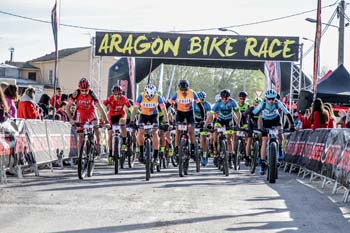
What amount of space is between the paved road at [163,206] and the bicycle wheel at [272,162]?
0.19m

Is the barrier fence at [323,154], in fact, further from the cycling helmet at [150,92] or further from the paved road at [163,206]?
the cycling helmet at [150,92]

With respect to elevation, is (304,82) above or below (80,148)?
above

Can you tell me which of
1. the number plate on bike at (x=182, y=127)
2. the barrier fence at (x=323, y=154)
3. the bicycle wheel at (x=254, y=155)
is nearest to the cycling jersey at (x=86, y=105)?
the number plate on bike at (x=182, y=127)

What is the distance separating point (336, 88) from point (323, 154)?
11723mm

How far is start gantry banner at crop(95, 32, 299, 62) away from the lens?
30500 mm

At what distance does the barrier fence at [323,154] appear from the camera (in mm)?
12527

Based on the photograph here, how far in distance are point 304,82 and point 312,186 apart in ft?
70.1

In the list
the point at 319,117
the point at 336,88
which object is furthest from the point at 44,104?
the point at 336,88

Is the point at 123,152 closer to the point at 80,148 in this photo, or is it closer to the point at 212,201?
the point at 80,148

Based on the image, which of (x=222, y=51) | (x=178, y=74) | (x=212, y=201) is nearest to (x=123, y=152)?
(x=212, y=201)

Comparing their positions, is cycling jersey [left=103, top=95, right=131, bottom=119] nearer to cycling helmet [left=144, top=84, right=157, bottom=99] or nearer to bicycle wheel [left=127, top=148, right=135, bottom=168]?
bicycle wheel [left=127, top=148, right=135, bottom=168]

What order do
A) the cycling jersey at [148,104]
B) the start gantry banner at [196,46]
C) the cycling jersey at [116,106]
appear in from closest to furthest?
the cycling jersey at [148,104] < the cycling jersey at [116,106] < the start gantry banner at [196,46]

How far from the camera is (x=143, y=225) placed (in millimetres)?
8375

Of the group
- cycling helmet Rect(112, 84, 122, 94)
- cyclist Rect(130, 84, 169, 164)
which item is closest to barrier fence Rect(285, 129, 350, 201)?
cyclist Rect(130, 84, 169, 164)
